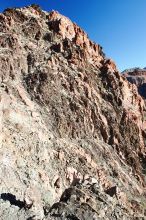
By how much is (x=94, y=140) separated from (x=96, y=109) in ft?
19.4

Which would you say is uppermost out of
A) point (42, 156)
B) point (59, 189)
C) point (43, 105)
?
point (43, 105)

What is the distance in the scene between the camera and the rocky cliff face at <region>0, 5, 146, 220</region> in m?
46.7

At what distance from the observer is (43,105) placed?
200 ft

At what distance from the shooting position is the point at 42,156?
1987 inches

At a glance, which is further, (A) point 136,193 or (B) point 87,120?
(B) point 87,120

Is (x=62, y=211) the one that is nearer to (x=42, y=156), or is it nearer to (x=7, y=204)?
(x=7, y=204)

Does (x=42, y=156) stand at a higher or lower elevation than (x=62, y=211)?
higher

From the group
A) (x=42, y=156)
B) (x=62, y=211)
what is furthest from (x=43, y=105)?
(x=62, y=211)

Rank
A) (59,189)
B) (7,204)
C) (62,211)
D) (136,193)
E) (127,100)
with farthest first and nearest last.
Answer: (127,100), (136,193), (59,189), (7,204), (62,211)

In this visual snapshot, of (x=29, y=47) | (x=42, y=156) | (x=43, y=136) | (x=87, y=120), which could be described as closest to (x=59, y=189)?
(x=42, y=156)

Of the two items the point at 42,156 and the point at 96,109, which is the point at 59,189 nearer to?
the point at 42,156

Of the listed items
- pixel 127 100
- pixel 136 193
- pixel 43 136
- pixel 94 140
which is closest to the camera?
pixel 43 136

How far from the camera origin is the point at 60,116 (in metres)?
60.9

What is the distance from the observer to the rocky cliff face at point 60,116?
4669 cm
